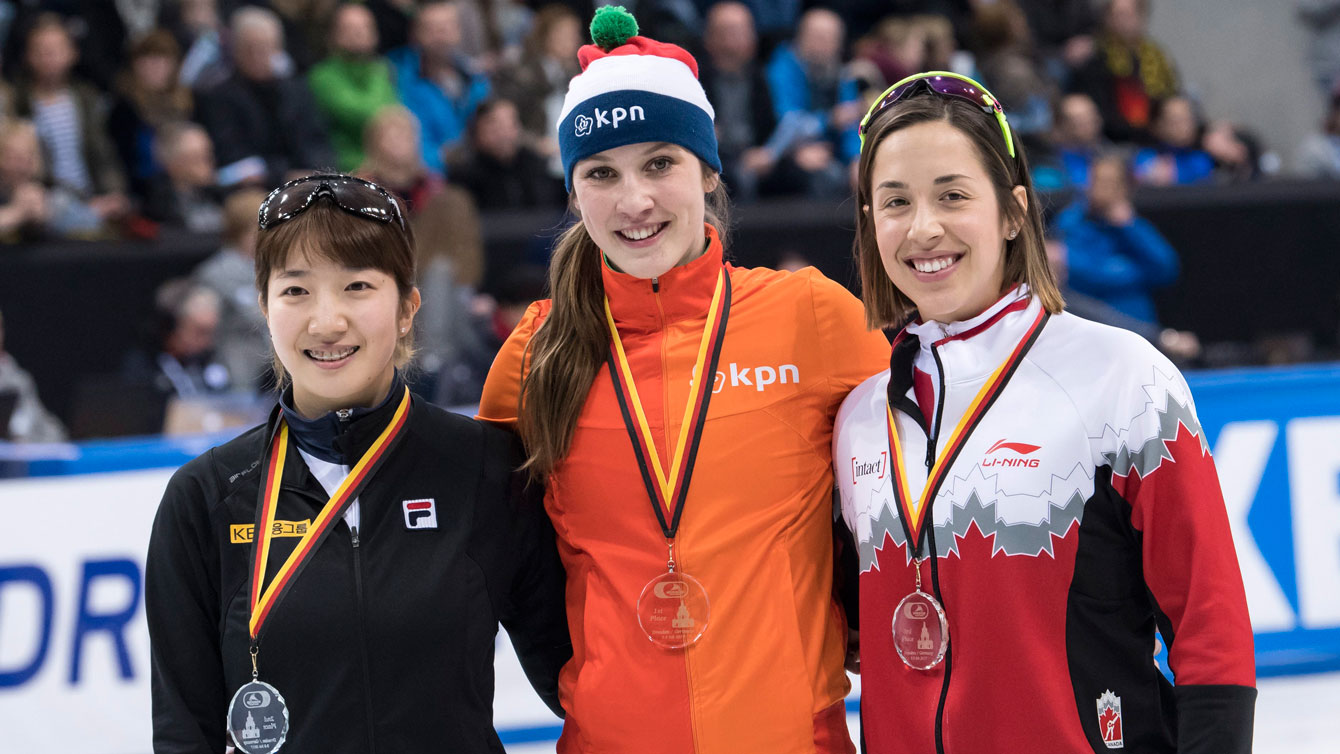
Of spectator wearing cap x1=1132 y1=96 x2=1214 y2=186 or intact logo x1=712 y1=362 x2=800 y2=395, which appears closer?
intact logo x1=712 y1=362 x2=800 y2=395

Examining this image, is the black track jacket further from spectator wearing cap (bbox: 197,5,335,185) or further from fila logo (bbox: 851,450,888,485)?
spectator wearing cap (bbox: 197,5,335,185)

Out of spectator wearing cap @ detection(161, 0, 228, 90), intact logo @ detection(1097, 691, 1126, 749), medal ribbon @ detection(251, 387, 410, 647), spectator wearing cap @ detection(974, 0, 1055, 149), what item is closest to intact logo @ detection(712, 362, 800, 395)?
medal ribbon @ detection(251, 387, 410, 647)

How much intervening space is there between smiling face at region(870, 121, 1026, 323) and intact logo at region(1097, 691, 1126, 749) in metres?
0.72

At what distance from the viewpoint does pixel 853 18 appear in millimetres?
10914

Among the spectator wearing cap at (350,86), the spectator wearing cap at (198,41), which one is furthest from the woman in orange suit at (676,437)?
the spectator wearing cap at (198,41)

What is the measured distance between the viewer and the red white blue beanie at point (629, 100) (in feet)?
9.06

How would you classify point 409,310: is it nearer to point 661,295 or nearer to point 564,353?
point 564,353

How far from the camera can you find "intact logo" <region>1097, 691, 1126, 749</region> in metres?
2.37

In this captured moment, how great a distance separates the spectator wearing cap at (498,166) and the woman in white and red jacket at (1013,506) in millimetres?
6191

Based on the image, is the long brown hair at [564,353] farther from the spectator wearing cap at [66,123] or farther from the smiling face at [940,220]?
the spectator wearing cap at [66,123]

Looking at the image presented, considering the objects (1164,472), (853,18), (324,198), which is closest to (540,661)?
(324,198)

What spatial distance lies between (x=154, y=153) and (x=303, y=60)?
1.24m

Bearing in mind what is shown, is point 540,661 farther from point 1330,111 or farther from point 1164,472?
point 1330,111

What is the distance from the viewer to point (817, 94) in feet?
31.8
